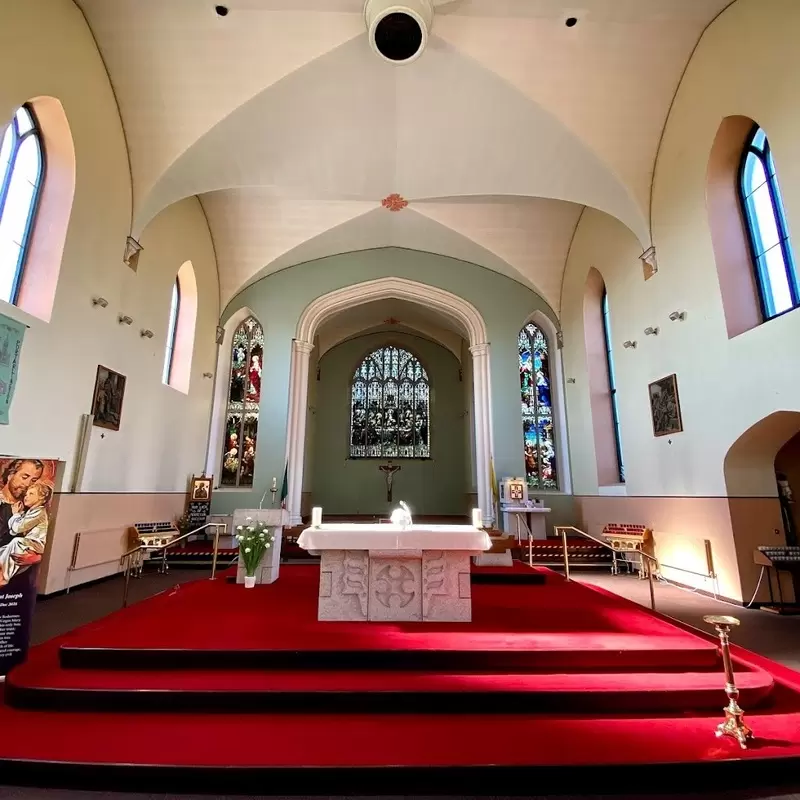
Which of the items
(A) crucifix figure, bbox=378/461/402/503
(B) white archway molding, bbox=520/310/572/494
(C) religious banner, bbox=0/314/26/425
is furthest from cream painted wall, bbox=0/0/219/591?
(B) white archway molding, bbox=520/310/572/494

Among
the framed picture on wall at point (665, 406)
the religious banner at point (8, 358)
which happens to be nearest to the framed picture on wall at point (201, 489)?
the religious banner at point (8, 358)

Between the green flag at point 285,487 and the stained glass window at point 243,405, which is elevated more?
the stained glass window at point 243,405

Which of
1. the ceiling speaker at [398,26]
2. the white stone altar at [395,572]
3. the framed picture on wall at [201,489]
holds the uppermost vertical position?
the ceiling speaker at [398,26]

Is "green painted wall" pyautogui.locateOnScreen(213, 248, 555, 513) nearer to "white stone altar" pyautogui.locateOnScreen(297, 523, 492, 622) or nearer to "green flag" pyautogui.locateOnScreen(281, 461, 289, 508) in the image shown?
"green flag" pyautogui.locateOnScreen(281, 461, 289, 508)

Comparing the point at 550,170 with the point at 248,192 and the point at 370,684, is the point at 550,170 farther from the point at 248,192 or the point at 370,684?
the point at 370,684

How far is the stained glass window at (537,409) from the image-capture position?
11.3 m

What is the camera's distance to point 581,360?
35.0 feet

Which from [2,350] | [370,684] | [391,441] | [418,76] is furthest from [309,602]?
[391,441]

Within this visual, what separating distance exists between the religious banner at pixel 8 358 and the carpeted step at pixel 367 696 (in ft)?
11.9

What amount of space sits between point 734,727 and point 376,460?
44.9 feet

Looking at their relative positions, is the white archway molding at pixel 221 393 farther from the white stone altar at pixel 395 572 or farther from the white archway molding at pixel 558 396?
the white stone altar at pixel 395 572

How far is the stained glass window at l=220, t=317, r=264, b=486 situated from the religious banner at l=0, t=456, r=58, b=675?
308 inches

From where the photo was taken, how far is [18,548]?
320cm

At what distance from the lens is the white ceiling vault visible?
6.46 metres
